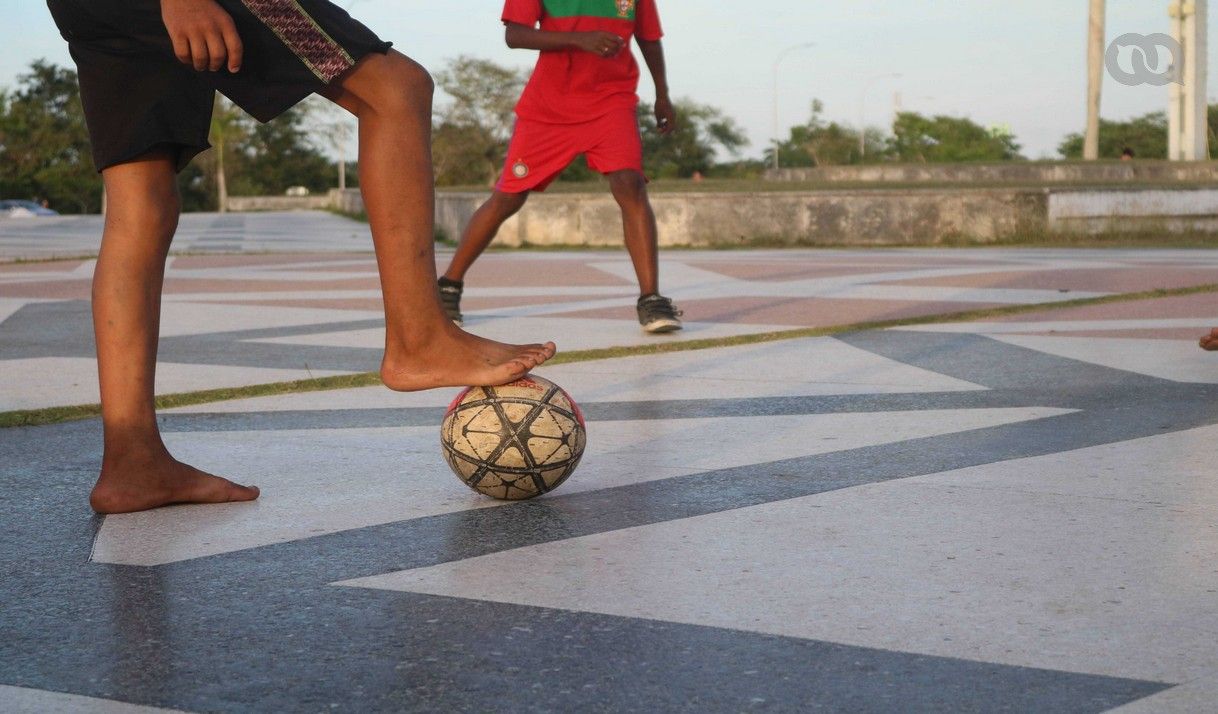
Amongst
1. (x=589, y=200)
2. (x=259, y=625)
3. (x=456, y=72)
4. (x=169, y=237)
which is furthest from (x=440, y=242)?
(x=456, y=72)

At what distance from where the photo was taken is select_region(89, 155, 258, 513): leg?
3039 mm

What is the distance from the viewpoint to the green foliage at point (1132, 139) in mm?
53875

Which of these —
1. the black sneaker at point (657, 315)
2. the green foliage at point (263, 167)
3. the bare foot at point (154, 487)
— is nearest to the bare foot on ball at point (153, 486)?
the bare foot at point (154, 487)

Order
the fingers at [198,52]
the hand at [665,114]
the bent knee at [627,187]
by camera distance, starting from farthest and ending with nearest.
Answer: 1. the hand at [665,114]
2. the bent knee at [627,187]
3. the fingers at [198,52]

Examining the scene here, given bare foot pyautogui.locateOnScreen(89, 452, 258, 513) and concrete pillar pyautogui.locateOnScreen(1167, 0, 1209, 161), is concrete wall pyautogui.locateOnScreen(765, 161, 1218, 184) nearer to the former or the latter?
concrete pillar pyautogui.locateOnScreen(1167, 0, 1209, 161)

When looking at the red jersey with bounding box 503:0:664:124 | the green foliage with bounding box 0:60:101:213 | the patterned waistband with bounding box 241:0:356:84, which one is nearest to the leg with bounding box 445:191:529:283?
the red jersey with bounding box 503:0:664:124

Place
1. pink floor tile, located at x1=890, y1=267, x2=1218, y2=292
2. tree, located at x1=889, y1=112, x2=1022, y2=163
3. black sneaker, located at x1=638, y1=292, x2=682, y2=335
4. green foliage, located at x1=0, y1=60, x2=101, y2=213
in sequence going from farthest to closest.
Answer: green foliage, located at x1=0, y1=60, x2=101, y2=213 < tree, located at x1=889, y1=112, x2=1022, y2=163 < pink floor tile, located at x1=890, y1=267, x2=1218, y2=292 < black sneaker, located at x1=638, y1=292, x2=682, y2=335

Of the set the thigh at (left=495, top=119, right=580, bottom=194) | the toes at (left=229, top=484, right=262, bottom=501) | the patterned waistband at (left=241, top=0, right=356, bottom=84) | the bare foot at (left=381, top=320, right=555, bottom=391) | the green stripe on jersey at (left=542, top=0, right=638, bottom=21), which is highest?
the green stripe on jersey at (left=542, top=0, right=638, bottom=21)

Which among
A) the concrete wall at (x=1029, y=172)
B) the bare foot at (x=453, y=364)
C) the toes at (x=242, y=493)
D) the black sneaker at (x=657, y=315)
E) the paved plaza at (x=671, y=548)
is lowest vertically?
the paved plaza at (x=671, y=548)

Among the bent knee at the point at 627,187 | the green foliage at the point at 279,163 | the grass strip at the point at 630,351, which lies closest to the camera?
the grass strip at the point at 630,351

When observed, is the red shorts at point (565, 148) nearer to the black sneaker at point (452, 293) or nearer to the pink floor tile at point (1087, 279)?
the black sneaker at point (452, 293)

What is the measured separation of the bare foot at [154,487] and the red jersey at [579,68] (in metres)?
3.57

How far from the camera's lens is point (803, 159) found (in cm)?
7906

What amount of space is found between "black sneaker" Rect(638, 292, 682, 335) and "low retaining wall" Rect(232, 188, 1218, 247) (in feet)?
30.1
